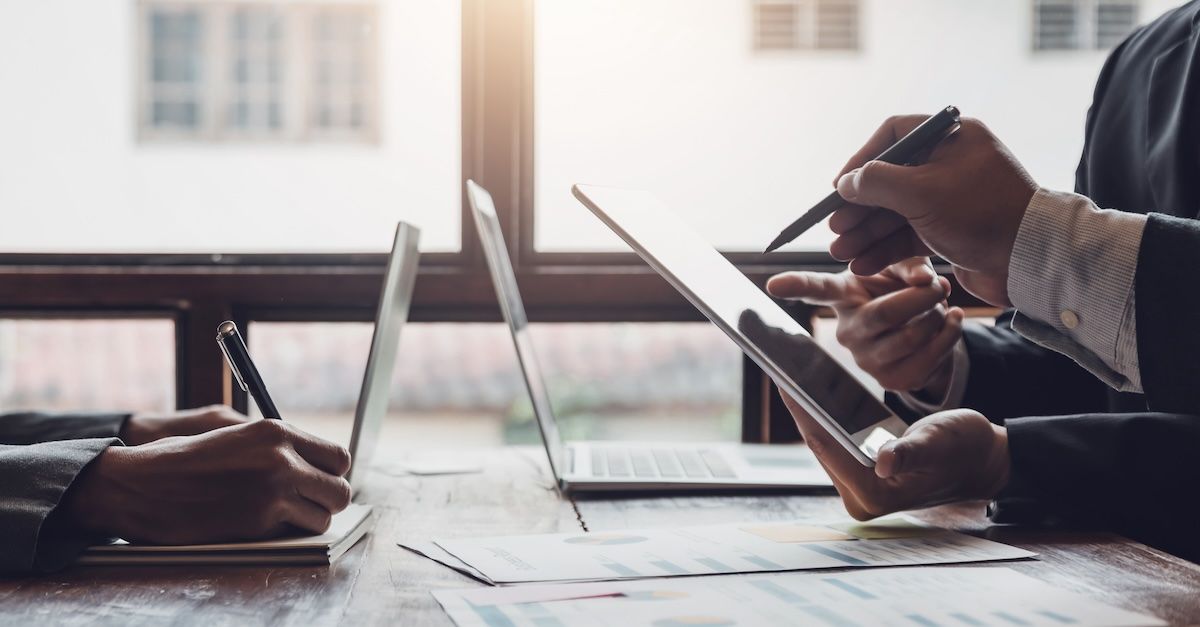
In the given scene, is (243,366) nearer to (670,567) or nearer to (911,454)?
(670,567)

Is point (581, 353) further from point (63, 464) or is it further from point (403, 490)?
point (63, 464)

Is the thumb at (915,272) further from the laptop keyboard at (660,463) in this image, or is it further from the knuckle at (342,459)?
the knuckle at (342,459)

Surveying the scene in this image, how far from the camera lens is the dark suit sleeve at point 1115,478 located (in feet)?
2.95

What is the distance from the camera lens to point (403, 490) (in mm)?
1216

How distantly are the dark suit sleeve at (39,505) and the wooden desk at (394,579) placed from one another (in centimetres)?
2

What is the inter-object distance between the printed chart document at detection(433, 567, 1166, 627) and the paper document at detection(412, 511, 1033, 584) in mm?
33

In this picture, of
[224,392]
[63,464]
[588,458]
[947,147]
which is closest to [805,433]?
[947,147]

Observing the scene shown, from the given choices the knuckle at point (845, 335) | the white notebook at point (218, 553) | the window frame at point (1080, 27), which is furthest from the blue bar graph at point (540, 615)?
the window frame at point (1080, 27)

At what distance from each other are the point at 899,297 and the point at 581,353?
40.0 inches

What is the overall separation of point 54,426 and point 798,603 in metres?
1.00

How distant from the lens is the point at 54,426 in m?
1.20

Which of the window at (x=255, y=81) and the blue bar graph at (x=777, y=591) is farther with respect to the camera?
the window at (x=255, y=81)

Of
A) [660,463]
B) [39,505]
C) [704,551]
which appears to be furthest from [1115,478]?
[39,505]

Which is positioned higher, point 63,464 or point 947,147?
point 947,147
